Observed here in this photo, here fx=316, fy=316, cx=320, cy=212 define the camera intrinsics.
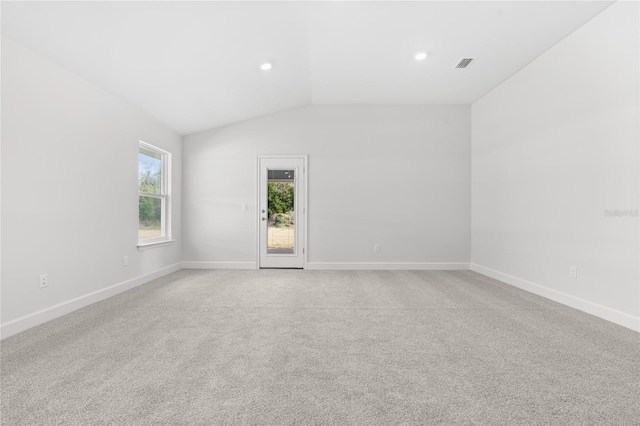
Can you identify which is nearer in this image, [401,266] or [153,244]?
[153,244]

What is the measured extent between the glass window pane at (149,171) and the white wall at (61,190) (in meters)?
0.44

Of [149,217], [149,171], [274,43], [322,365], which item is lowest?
[322,365]

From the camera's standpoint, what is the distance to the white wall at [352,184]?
5.45 metres

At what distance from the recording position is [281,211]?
5543 millimetres

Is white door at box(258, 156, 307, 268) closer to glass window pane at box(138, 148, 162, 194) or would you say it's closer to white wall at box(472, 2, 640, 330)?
glass window pane at box(138, 148, 162, 194)

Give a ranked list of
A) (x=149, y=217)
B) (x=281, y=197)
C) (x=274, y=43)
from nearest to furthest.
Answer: (x=274, y=43) → (x=149, y=217) → (x=281, y=197)

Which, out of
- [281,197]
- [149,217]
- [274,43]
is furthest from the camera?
[281,197]

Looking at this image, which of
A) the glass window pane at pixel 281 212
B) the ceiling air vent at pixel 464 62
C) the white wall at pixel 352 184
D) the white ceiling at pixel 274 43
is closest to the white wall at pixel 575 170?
the white ceiling at pixel 274 43

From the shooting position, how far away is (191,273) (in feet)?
16.5

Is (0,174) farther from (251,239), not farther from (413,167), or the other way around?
(413,167)

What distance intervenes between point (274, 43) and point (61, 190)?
2.55 metres

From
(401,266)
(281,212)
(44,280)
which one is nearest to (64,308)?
(44,280)

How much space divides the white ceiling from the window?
2.01 feet

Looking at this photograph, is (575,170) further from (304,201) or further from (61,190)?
(61,190)
